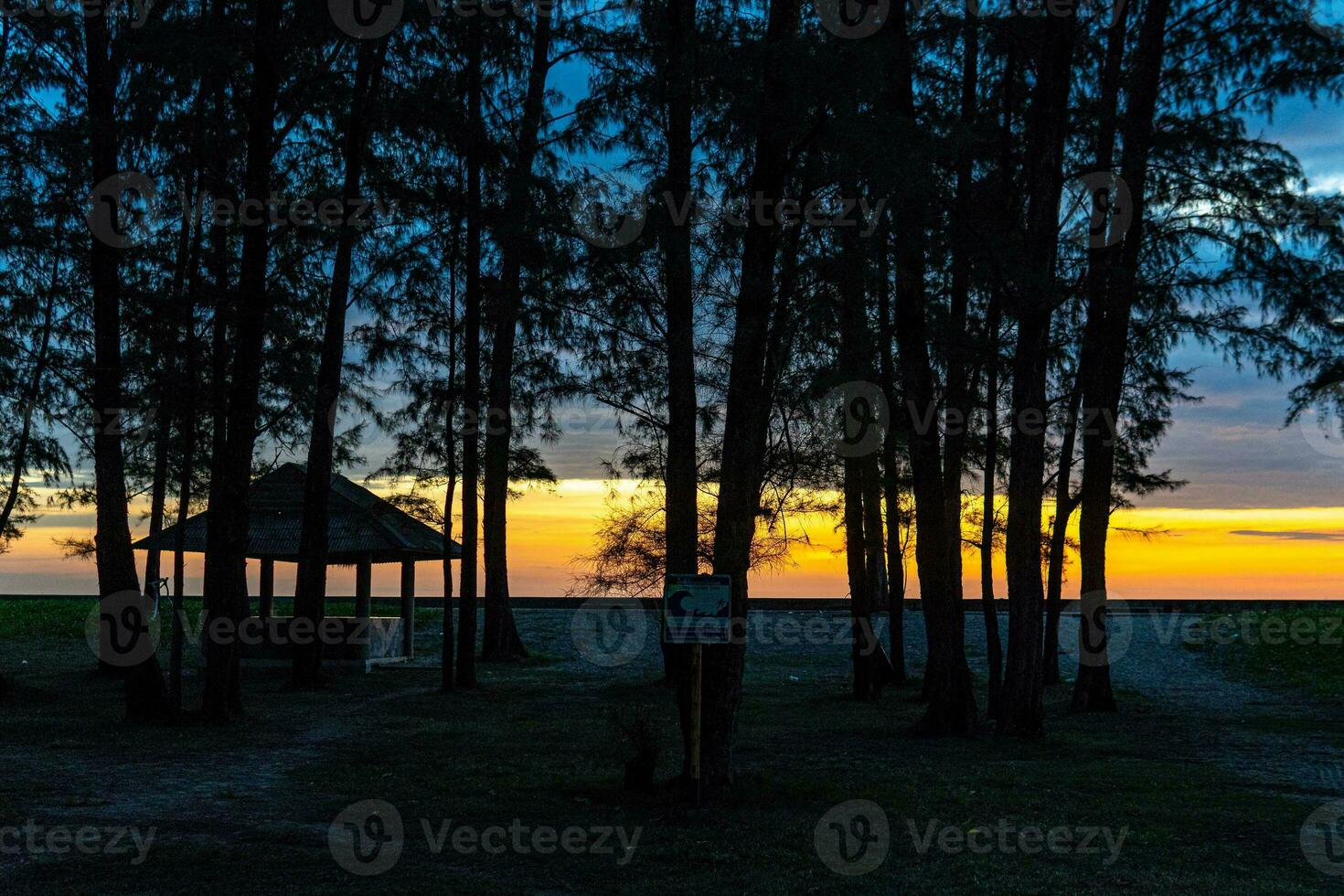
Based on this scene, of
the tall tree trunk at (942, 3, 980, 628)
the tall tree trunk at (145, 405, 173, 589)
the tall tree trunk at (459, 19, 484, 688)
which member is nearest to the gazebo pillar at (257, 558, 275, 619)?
the tall tree trunk at (145, 405, 173, 589)

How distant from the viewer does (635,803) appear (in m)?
10.9

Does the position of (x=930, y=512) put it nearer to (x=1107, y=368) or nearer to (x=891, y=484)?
(x=1107, y=368)

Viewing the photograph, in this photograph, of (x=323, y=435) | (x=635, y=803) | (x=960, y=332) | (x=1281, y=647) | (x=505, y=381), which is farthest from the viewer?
(x=1281, y=647)

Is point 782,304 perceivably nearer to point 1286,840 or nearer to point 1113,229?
point 1286,840

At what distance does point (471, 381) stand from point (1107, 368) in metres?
10.8

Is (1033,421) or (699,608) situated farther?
(1033,421)

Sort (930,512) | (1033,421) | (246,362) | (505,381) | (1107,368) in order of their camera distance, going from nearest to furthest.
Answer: (1033,421)
(930,512)
(246,362)
(1107,368)
(505,381)

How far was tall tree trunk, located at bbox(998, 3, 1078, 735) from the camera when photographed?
52.2ft

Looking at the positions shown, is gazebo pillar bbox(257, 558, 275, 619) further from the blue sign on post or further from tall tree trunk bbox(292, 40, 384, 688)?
the blue sign on post

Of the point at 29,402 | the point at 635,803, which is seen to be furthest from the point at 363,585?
the point at 635,803

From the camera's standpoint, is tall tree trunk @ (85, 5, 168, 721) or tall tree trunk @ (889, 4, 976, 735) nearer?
tall tree trunk @ (889, 4, 976, 735)

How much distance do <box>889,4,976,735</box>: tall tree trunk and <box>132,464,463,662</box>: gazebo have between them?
12358 mm

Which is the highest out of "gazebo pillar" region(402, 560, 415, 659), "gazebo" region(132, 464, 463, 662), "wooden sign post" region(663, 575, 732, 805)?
"gazebo" region(132, 464, 463, 662)

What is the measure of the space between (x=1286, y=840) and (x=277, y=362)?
15.2m
